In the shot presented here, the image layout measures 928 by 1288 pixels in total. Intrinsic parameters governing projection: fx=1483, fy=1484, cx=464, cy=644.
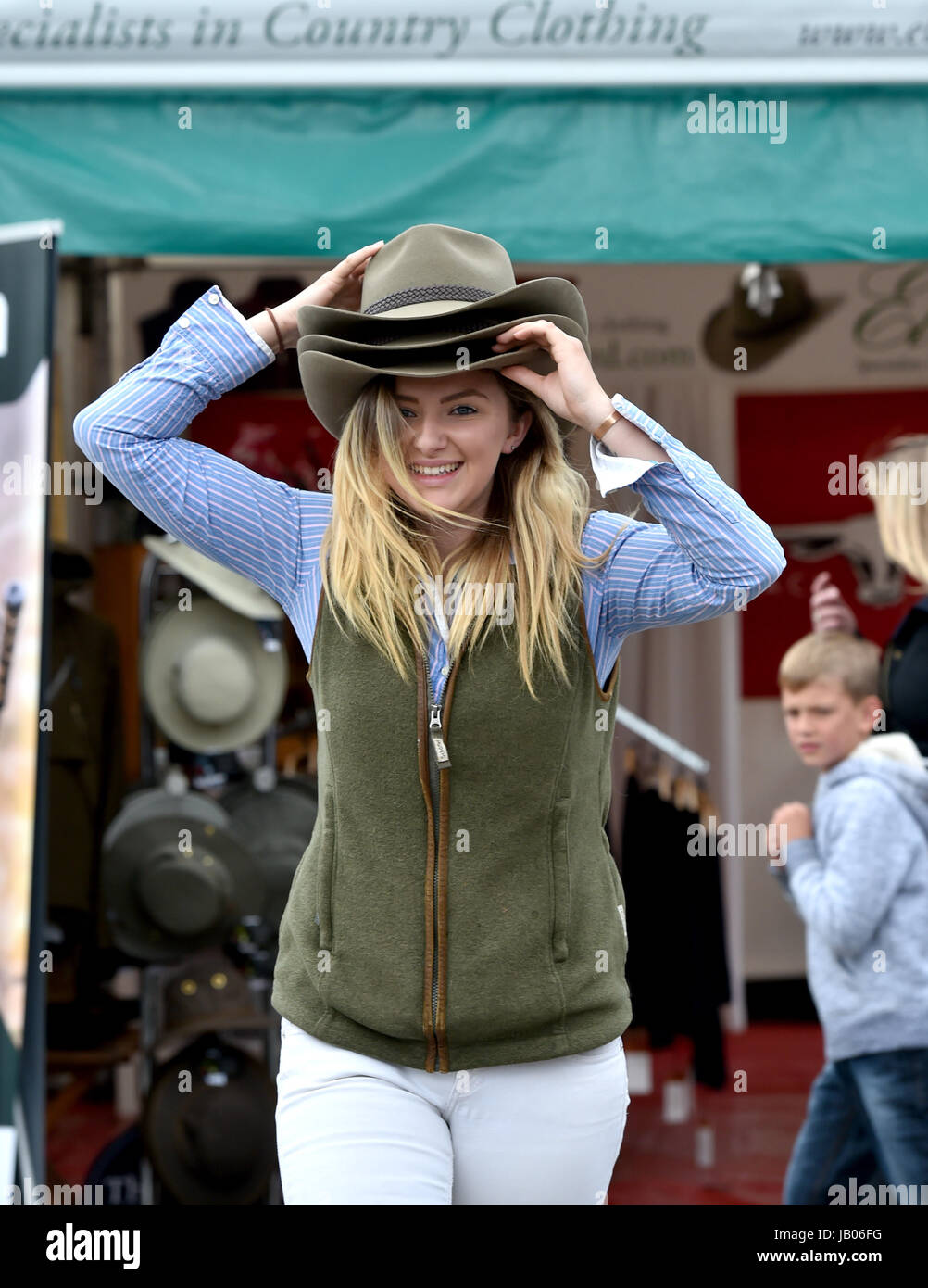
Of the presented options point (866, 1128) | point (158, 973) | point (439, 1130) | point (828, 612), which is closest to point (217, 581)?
point (158, 973)

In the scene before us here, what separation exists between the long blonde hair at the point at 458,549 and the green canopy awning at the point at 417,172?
123 cm

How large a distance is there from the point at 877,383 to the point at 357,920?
4.07 meters

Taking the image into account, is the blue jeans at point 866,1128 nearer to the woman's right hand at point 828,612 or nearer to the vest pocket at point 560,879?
the woman's right hand at point 828,612

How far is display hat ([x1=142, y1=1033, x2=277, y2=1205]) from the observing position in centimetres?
385

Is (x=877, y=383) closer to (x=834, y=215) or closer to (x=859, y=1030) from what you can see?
(x=834, y=215)

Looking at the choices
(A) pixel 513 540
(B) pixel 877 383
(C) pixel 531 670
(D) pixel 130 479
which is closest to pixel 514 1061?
(C) pixel 531 670

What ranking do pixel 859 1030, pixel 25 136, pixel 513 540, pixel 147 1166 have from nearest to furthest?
1. pixel 513 540
2. pixel 25 136
3. pixel 859 1030
4. pixel 147 1166

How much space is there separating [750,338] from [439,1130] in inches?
160

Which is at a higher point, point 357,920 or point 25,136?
point 25,136

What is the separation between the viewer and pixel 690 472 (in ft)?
6.01

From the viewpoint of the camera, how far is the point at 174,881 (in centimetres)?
379

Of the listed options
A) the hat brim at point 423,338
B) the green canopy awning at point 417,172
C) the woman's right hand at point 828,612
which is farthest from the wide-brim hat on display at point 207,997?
the hat brim at point 423,338

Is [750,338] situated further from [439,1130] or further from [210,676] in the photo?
[439,1130]

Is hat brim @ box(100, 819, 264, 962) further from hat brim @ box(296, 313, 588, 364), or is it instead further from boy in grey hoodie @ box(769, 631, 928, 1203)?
hat brim @ box(296, 313, 588, 364)
